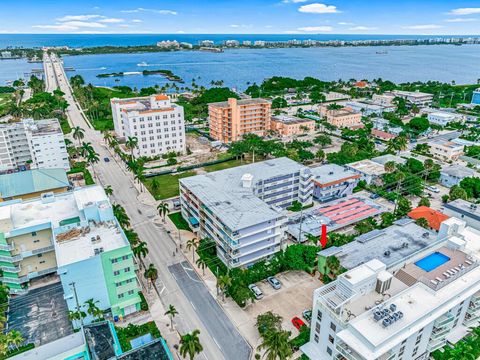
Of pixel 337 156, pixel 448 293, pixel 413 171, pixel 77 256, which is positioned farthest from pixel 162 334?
pixel 413 171

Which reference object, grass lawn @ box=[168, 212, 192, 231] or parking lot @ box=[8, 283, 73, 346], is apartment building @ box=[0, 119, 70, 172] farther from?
→ parking lot @ box=[8, 283, 73, 346]

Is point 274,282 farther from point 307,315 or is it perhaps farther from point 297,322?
point 297,322

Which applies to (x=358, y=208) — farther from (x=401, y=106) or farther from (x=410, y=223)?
(x=401, y=106)

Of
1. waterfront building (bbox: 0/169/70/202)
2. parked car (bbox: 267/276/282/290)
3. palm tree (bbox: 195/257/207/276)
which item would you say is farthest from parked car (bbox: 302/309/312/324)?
waterfront building (bbox: 0/169/70/202)

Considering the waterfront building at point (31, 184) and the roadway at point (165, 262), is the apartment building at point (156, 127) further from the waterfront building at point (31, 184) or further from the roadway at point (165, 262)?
the waterfront building at point (31, 184)

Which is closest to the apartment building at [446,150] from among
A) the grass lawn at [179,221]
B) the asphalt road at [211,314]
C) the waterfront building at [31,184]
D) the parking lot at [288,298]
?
the parking lot at [288,298]
